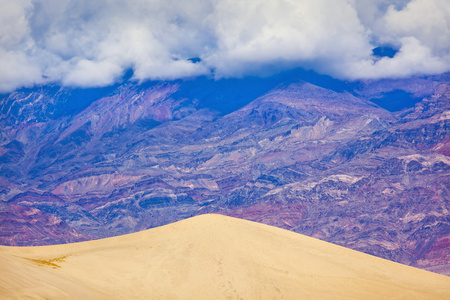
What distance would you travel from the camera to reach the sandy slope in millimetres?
41031

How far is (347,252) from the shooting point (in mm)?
53844

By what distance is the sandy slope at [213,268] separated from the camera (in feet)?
135

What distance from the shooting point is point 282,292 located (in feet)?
139

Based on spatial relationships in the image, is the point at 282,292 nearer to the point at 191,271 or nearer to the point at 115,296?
the point at 191,271

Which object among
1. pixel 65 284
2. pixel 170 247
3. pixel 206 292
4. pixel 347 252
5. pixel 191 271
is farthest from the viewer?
pixel 347 252

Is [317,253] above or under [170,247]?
under

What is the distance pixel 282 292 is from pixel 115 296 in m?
12.4

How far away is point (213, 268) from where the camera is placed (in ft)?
149

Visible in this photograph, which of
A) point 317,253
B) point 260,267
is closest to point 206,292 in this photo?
point 260,267

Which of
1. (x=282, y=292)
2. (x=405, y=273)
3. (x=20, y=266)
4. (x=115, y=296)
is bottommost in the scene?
(x=405, y=273)

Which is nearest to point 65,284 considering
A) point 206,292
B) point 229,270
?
point 206,292

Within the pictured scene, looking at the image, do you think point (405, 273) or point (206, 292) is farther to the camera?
point (405, 273)

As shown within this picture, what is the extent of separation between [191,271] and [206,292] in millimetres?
3342

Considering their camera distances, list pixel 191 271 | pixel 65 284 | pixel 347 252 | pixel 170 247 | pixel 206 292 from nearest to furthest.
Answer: pixel 65 284 < pixel 206 292 < pixel 191 271 < pixel 170 247 < pixel 347 252
